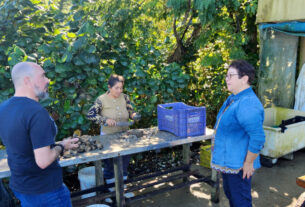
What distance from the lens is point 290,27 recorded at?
213 inches

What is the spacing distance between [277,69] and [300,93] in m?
0.79

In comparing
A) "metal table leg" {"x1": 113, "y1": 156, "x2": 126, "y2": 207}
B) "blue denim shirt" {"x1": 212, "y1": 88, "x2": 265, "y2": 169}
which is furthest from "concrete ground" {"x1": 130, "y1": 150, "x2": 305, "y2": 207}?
"blue denim shirt" {"x1": 212, "y1": 88, "x2": 265, "y2": 169}

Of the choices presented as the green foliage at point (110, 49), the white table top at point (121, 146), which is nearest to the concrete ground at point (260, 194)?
the white table top at point (121, 146)

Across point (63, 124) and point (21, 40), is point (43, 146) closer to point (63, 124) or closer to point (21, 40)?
point (63, 124)

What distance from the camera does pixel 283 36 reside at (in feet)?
20.2

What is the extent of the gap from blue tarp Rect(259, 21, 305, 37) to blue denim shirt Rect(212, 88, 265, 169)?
12.0ft

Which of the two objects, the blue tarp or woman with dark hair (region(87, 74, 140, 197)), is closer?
woman with dark hair (region(87, 74, 140, 197))

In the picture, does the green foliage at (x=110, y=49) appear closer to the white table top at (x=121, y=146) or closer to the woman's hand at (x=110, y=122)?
the woman's hand at (x=110, y=122)

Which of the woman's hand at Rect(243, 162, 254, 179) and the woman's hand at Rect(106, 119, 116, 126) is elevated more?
the woman's hand at Rect(106, 119, 116, 126)

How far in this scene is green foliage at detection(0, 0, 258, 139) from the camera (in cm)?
399

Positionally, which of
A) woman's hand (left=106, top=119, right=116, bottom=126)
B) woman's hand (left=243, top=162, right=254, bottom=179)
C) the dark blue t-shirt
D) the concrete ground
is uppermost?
the dark blue t-shirt

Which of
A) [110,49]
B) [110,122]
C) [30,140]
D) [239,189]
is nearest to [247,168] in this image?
[239,189]

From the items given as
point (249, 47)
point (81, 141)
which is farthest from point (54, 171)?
point (249, 47)

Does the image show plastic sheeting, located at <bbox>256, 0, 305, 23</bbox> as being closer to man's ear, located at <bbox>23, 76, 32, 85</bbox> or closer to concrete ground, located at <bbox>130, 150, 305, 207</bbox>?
concrete ground, located at <bbox>130, 150, 305, 207</bbox>
